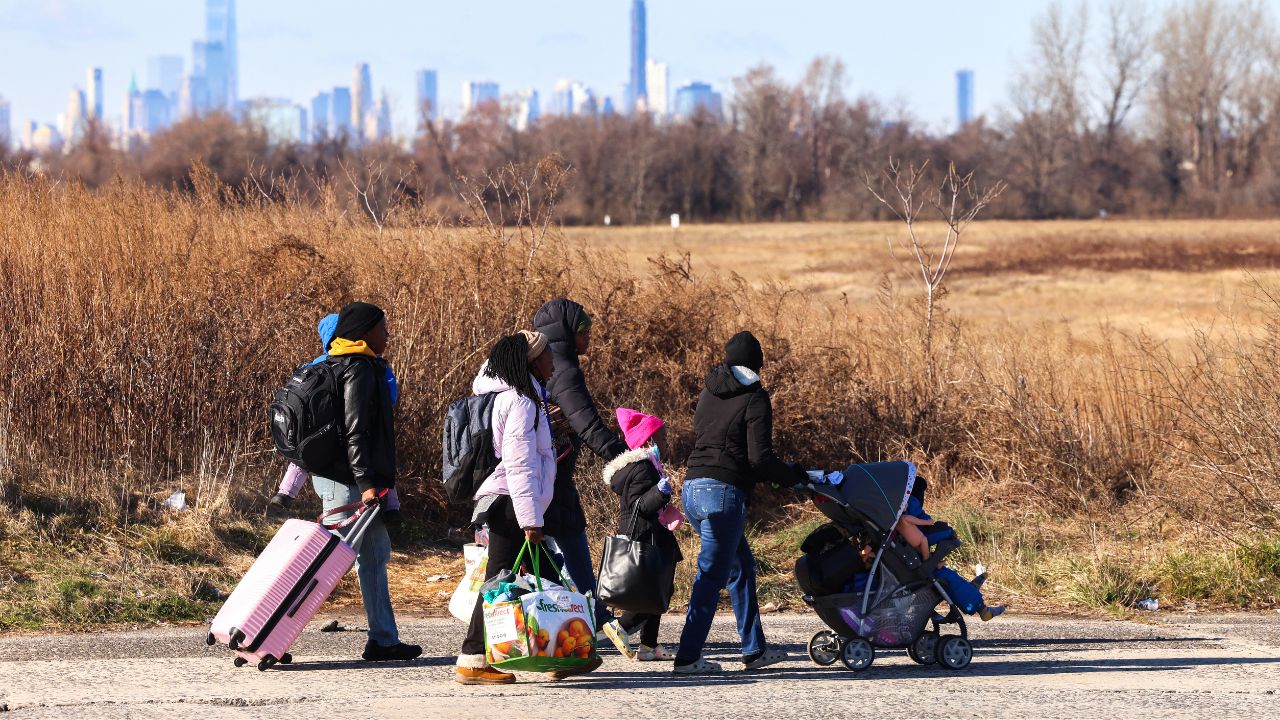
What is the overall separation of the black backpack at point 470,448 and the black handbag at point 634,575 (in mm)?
741

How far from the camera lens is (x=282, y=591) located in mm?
6281

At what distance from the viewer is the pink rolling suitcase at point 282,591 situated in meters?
6.27

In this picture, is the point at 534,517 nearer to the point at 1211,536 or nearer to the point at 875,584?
the point at 875,584

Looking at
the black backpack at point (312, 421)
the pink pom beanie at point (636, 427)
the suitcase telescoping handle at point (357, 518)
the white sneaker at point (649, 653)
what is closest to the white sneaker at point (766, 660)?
the white sneaker at point (649, 653)

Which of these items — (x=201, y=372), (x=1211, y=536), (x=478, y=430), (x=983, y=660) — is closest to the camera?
(x=478, y=430)

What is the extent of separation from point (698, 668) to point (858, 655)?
0.78m

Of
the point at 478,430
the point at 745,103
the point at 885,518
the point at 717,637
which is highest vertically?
the point at 745,103

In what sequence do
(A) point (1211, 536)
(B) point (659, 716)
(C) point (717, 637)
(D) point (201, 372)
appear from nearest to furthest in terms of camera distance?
(B) point (659, 716)
(C) point (717, 637)
(A) point (1211, 536)
(D) point (201, 372)

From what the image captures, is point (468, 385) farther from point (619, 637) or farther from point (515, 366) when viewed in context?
point (515, 366)

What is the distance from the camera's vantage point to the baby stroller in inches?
264

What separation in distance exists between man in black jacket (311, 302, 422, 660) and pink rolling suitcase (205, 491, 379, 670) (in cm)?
27

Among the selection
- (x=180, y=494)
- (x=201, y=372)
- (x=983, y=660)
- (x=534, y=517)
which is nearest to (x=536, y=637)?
(x=534, y=517)

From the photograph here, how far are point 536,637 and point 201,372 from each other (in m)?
5.65

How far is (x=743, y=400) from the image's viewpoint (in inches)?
256
